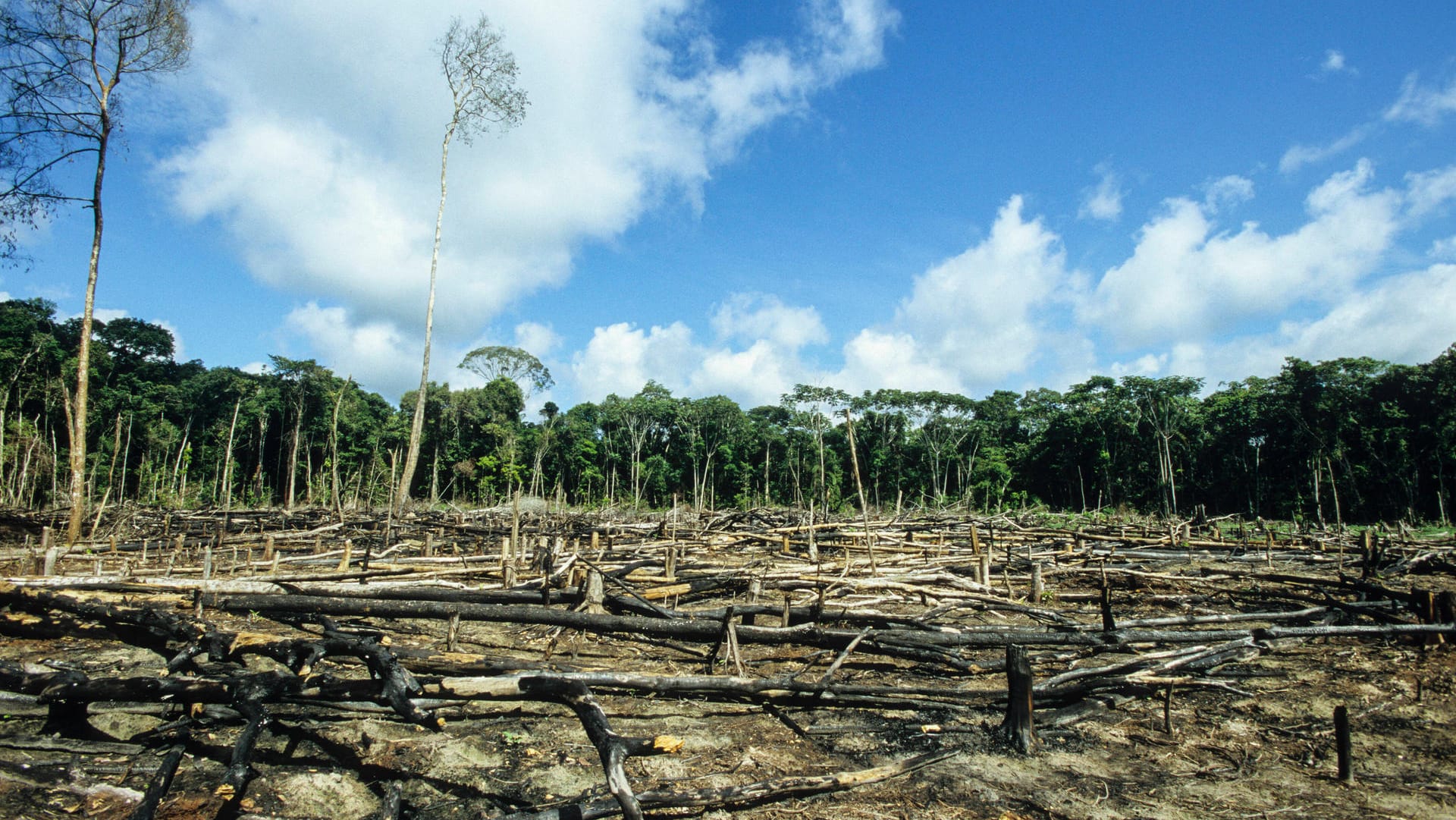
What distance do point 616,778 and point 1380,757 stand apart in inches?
222

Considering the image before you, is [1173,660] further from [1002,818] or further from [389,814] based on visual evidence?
[389,814]

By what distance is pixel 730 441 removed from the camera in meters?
47.2

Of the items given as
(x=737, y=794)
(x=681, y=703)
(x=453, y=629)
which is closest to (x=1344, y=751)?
(x=737, y=794)

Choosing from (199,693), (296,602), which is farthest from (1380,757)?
(296,602)

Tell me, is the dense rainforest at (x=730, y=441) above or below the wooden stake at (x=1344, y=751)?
above

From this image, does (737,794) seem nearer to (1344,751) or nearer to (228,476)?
Result: (1344,751)

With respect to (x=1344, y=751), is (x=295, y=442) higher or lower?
higher

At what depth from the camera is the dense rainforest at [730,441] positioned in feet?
95.3

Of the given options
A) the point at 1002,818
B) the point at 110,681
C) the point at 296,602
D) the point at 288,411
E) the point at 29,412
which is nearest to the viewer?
the point at 110,681

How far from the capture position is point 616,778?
2.66 meters

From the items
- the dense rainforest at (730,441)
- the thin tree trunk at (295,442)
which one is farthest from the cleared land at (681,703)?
the thin tree trunk at (295,442)

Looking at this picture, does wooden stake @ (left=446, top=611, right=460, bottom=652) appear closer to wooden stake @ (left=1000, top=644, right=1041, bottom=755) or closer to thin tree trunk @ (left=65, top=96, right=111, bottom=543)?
wooden stake @ (left=1000, top=644, right=1041, bottom=755)

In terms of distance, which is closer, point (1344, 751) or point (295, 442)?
point (1344, 751)

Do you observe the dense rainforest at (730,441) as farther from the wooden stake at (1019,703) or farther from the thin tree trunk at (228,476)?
the wooden stake at (1019,703)
